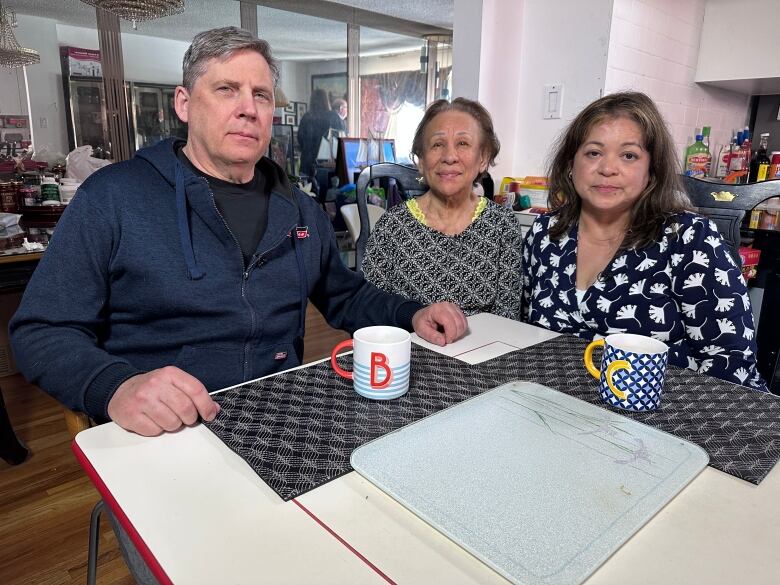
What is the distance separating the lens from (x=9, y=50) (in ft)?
13.1

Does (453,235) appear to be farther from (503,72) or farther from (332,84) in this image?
(332,84)

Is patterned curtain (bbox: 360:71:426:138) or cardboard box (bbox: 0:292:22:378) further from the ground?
patterned curtain (bbox: 360:71:426:138)

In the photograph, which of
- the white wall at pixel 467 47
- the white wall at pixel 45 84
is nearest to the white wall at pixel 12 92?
the white wall at pixel 45 84

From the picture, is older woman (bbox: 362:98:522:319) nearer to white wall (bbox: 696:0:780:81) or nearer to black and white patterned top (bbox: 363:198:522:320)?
black and white patterned top (bbox: 363:198:522:320)

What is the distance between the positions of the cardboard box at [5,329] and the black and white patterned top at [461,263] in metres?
2.20

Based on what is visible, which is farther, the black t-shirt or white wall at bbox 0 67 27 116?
white wall at bbox 0 67 27 116

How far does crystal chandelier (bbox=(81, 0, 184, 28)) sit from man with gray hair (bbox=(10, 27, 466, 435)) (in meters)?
2.40

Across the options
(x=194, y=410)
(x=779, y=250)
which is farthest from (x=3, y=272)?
(x=779, y=250)

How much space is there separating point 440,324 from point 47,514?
1556 millimetres

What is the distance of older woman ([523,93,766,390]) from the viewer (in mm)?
1271

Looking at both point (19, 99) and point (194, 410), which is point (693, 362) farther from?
point (19, 99)

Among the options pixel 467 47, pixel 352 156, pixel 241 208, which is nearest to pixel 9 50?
pixel 352 156

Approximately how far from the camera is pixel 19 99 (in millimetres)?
4922

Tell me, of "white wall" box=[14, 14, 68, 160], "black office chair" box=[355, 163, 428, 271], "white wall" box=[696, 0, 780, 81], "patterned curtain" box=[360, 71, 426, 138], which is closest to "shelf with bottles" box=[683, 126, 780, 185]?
"white wall" box=[696, 0, 780, 81]
